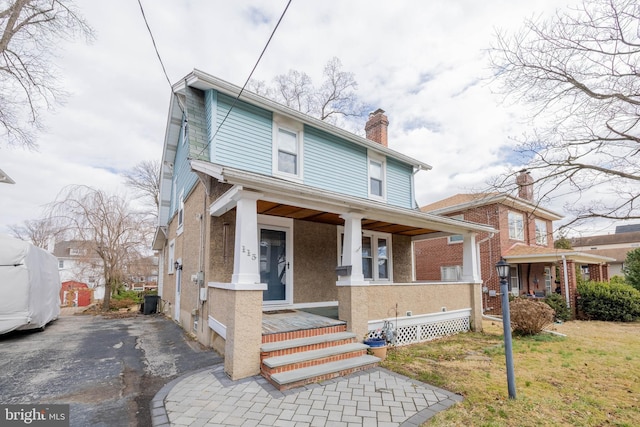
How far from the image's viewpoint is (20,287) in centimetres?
866

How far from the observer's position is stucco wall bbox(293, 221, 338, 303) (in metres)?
8.59

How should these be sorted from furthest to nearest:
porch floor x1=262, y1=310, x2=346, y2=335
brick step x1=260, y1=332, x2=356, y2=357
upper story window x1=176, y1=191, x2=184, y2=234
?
1. upper story window x1=176, y1=191, x2=184, y2=234
2. porch floor x1=262, y1=310, x2=346, y2=335
3. brick step x1=260, y1=332, x2=356, y2=357

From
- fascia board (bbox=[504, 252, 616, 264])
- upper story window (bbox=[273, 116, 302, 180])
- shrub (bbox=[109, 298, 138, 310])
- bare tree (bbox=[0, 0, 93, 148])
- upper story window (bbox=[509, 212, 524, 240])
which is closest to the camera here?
bare tree (bbox=[0, 0, 93, 148])

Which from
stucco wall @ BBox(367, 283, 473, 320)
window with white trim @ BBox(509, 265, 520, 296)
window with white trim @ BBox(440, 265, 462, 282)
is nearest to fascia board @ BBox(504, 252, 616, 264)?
window with white trim @ BBox(509, 265, 520, 296)

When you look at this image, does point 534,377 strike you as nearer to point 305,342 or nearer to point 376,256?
point 305,342

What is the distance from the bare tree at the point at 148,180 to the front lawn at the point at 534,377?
23.0 m

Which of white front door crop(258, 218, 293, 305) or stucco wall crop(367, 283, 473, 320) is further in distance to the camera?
white front door crop(258, 218, 293, 305)

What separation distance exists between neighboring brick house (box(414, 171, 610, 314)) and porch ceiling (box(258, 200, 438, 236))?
5100 mm

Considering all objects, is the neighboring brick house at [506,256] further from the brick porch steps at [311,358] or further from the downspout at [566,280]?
the brick porch steps at [311,358]

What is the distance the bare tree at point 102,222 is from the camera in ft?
46.8

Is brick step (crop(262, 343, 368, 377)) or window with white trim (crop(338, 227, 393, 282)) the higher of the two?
window with white trim (crop(338, 227, 393, 282))

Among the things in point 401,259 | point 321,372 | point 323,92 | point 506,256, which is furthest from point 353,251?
point 323,92

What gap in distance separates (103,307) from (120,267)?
217 cm

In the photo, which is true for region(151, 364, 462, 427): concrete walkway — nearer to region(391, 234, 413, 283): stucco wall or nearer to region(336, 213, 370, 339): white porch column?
region(336, 213, 370, 339): white porch column
